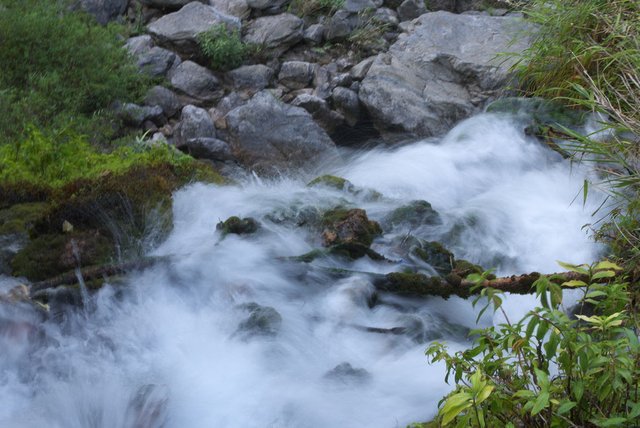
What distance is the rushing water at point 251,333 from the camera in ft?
10.3

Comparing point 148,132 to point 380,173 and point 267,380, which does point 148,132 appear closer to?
point 380,173

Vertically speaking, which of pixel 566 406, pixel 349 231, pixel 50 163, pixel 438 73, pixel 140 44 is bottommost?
pixel 438 73

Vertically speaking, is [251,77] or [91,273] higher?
[91,273]

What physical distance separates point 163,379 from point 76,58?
14.0 ft

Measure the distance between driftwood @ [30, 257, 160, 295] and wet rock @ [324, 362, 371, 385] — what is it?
4.38 feet

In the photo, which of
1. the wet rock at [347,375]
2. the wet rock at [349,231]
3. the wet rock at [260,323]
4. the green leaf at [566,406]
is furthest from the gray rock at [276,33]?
the green leaf at [566,406]

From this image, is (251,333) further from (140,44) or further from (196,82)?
(140,44)

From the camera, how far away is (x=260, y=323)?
12.0ft

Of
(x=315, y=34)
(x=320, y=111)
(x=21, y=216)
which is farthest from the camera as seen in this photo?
(x=315, y=34)

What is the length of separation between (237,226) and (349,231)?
699 mm

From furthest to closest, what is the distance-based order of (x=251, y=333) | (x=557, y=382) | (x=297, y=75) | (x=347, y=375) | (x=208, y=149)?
(x=297, y=75) < (x=208, y=149) < (x=251, y=333) < (x=347, y=375) < (x=557, y=382)

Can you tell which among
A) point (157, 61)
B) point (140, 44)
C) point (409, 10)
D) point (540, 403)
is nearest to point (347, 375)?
point (540, 403)

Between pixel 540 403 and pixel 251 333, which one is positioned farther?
pixel 251 333

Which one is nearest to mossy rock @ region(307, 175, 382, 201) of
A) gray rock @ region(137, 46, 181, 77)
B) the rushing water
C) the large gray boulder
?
the rushing water
